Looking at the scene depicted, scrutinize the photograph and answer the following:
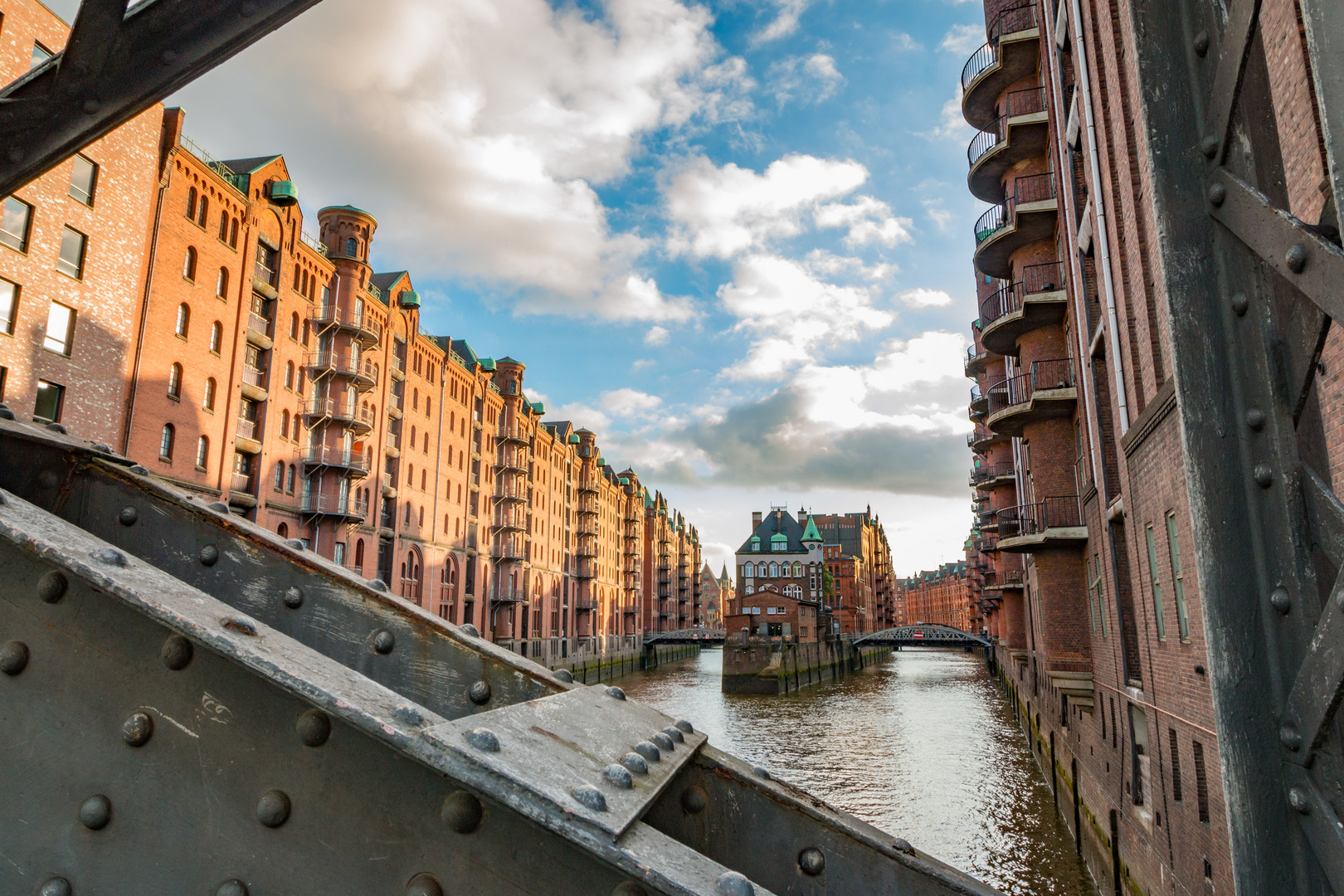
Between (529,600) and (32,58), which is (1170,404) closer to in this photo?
(32,58)

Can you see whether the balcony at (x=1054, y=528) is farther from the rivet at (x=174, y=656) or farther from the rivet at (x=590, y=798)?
the rivet at (x=174, y=656)

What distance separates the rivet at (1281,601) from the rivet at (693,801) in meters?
1.50

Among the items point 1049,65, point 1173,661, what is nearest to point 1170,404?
point 1173,661

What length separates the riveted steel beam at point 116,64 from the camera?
6.61 feet

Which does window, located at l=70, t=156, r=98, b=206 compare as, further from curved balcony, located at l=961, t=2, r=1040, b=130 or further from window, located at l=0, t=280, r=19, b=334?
curved balcony, located at l=961, t=2, r=1040, b=130

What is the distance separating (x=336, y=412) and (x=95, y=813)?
1527 inches

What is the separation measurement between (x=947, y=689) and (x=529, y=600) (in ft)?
97.7

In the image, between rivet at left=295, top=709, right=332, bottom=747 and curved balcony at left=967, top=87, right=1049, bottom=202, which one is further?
curved balcony at left=967, top=87, right=1049, bottom=202

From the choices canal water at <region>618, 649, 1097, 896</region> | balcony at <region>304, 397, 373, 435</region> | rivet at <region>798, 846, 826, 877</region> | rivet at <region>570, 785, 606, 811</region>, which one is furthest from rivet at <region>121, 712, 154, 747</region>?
balcony at <region>304, 397, 373, 435</region>

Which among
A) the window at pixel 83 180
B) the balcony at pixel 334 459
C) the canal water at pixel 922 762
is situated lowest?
the canal water at pixel 922 762

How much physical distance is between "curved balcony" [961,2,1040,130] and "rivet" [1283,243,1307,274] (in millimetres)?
21831

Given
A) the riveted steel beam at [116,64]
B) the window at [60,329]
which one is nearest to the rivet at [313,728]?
the riveted steel beam at [116,64]

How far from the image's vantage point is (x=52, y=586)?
1630mm

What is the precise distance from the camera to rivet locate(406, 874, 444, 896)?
4.72 ft
